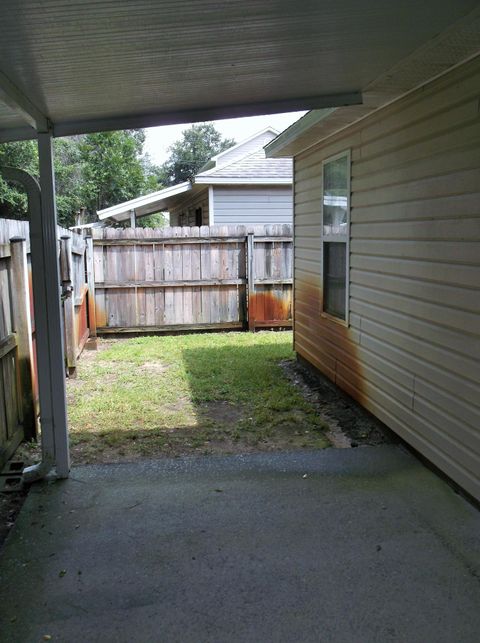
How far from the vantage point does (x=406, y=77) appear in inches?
147

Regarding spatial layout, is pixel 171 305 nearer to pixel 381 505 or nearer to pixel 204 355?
pixel 204 355

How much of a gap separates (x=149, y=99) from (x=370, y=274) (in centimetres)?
249

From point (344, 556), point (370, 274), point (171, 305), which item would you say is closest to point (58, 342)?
point (344, 556)

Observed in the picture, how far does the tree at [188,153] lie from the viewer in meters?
60.7

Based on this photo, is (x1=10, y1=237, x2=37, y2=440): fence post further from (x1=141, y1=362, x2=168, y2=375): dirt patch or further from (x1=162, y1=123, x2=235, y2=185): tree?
(x1=162, y1=123, x2=235, y2=185): tree

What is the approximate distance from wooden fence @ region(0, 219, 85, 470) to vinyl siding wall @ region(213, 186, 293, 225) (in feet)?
29.4

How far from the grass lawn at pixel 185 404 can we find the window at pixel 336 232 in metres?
1.16

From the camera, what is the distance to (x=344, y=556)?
2914 millimetres

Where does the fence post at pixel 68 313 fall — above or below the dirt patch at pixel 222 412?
above

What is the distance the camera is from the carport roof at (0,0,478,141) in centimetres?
237

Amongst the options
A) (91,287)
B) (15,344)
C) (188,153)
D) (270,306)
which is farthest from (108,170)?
(15,344)

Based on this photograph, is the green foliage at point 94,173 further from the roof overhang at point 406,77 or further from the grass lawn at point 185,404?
the roof overhang at point 406,77

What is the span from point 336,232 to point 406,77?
2.41 meters

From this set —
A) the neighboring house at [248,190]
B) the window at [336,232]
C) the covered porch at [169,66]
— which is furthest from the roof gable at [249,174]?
the covered porch at [169,66]
